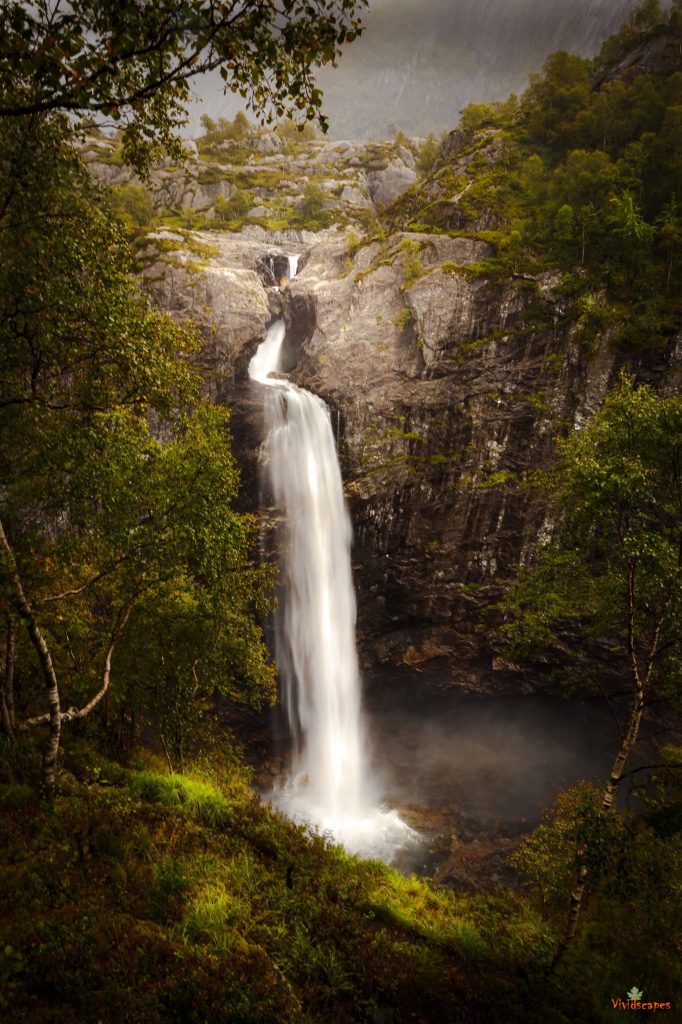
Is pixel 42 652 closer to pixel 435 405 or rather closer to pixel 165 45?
pixel 165 45

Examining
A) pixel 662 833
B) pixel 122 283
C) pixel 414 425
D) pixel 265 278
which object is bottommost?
pixel 662 833

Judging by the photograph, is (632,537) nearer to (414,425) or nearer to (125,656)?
(125,656)

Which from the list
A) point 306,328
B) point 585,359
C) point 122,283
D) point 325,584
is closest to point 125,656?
point 122,283

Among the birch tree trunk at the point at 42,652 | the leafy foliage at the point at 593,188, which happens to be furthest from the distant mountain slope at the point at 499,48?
the birch tree trunk at the point at 42,652

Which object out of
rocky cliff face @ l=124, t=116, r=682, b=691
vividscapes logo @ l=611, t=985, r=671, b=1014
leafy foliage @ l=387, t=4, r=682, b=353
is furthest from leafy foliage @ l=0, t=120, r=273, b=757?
leafy foliage @ l=387, t=4, r=682, b=353

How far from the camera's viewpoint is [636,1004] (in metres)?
7.63

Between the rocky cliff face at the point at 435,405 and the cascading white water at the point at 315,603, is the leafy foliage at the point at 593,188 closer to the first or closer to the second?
the rocky cliff face at the point at 435,405

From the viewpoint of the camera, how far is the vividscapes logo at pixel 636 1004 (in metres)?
7.58

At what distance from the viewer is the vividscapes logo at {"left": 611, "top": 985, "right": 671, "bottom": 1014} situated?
758 centimetres

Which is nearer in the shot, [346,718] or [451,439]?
[451,439]

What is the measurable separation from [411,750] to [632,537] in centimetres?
2618

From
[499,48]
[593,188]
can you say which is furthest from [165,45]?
[499,48]

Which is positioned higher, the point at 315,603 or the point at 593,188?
the point at 593,188

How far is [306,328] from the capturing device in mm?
37094
